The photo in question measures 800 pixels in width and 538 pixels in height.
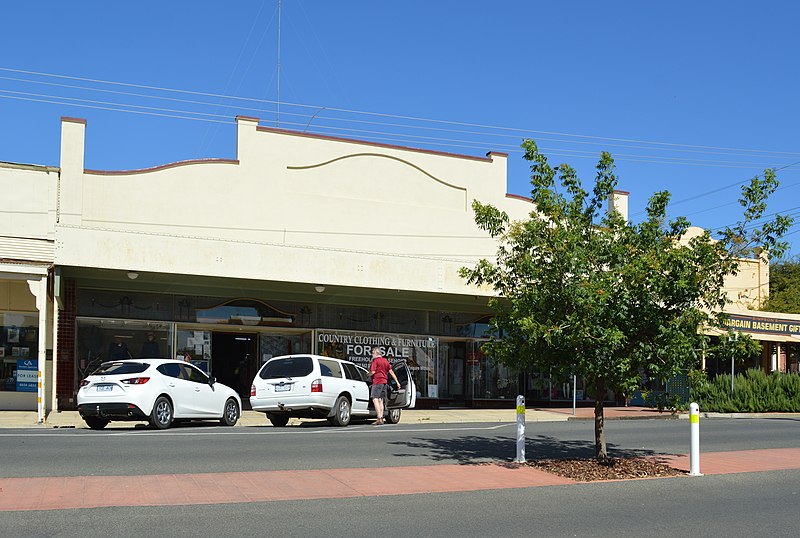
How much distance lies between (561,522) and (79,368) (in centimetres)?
1836

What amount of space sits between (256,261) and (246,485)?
13703 millimetres

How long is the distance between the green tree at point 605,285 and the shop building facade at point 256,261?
25.0 ft

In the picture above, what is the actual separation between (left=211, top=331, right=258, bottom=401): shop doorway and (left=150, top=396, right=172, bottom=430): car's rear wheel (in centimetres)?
866

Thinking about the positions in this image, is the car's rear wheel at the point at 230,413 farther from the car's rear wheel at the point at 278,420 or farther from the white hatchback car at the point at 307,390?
the car's rear wheel at the point at 278,420

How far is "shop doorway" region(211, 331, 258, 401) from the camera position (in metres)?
26.8

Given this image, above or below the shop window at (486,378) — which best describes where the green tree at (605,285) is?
above

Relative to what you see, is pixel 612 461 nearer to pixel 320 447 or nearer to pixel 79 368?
pixel 320 447

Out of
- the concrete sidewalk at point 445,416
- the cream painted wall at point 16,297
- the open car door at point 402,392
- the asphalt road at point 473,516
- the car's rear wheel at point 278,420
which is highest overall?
the cream painted wall at point 16,297

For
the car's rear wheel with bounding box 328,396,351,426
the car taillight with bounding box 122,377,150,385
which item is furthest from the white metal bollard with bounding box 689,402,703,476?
the car taillight with bounding box 122,377,150,385

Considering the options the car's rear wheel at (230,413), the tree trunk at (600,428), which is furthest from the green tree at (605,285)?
the car's rear wheel at (230,413)

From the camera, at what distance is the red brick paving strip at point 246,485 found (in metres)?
9.37

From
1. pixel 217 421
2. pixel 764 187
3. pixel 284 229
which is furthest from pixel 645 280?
pixel 284 229

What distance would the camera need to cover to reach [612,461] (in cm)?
1331

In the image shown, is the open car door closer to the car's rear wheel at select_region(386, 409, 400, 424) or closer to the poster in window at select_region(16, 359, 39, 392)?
the car's rear wheel at select_region(386, 409, 400, 424)
